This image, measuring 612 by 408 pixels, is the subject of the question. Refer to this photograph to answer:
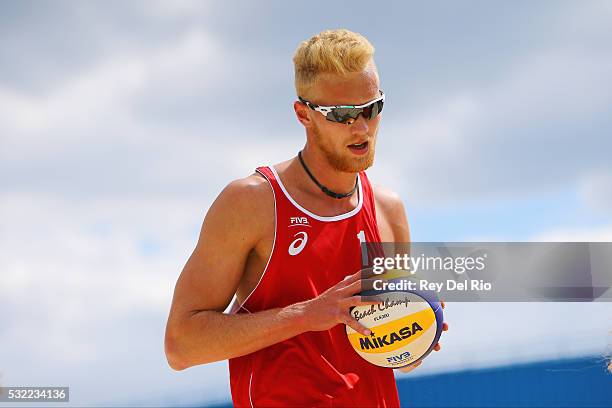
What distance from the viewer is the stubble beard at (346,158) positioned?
15.7ft

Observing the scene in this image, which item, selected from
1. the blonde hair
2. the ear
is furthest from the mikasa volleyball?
the blonde hair

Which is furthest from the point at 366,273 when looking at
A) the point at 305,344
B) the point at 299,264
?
the point at 305,344

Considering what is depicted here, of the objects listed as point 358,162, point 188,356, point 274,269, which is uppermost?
point 358,162

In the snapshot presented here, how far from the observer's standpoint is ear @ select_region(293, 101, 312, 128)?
4945 mm

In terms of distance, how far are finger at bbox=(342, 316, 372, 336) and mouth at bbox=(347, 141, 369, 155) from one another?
1.18 m

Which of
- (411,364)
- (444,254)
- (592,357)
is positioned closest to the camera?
(411,364)

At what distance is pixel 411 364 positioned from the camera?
4754mm

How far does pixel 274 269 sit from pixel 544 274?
532cm

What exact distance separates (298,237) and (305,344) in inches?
26.8

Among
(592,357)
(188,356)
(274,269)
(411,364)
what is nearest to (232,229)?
(274,269)

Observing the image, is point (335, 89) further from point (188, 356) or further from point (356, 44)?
point (188, 356)

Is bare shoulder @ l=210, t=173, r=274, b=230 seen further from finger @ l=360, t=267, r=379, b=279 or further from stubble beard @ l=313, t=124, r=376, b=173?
finger @ l=360, t=267, r=379, b=279

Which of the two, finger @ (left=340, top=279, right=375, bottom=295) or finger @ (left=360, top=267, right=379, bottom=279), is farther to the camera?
finger @ (left=360, top=267, right=379, bottom=279)

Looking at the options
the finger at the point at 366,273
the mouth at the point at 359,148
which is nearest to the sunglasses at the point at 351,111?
the mouth at the point at 359,148
